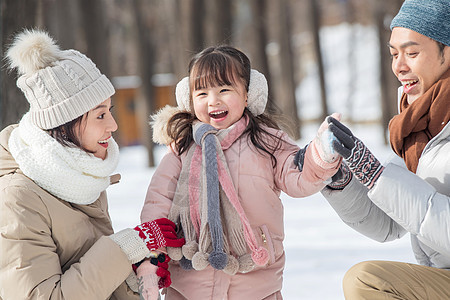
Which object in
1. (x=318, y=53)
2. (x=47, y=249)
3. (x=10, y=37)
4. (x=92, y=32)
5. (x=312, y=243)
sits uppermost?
(x=10, y=37)

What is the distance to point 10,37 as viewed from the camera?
5441 mm

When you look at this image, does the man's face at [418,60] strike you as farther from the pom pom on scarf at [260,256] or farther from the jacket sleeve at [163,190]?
the jacket sleeve at [163,190]

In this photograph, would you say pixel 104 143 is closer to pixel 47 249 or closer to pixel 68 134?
pixel 68 134

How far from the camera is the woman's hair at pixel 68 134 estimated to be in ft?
8.75

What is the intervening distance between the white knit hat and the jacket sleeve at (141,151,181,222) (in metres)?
0.47

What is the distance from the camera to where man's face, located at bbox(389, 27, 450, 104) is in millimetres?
2709

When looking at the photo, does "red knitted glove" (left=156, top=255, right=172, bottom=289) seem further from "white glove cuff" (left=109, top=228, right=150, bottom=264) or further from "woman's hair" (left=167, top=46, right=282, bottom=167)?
"woman's hair" (left=167, top=46, right=282, bottom=167)

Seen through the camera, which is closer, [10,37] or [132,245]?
[132,245]

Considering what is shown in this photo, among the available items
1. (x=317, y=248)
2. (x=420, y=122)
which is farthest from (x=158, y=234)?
(x=317, y=248)

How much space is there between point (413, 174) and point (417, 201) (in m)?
0.12

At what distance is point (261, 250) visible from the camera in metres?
2.77

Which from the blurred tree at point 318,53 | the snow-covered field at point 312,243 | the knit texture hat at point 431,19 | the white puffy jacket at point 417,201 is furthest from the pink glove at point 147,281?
the blurred tree at point 318,53

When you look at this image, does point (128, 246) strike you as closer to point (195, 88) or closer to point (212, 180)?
point (212, 180)

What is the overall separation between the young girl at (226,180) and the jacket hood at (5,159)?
637 mm
